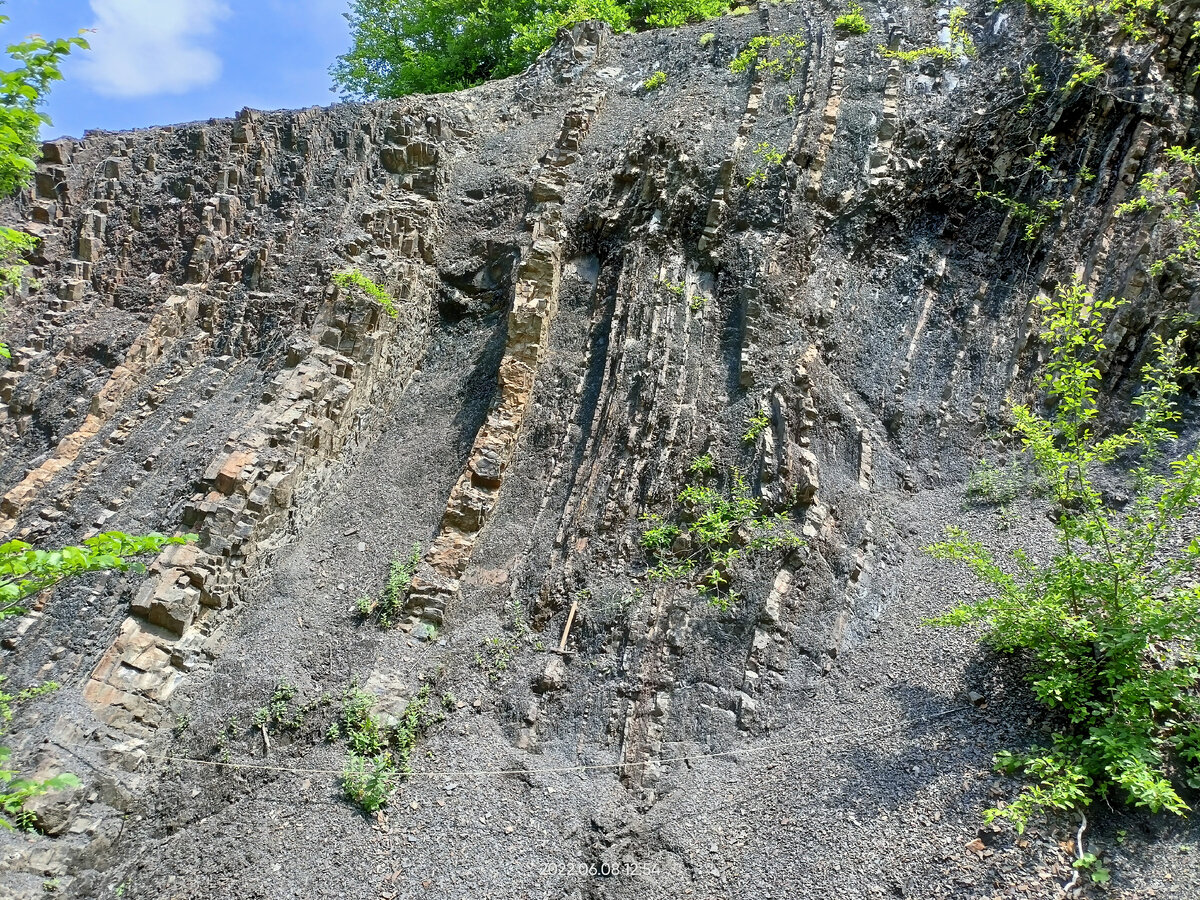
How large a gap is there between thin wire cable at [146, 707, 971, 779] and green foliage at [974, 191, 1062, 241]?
8.17 metres

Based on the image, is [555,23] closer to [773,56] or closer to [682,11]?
[682,11]

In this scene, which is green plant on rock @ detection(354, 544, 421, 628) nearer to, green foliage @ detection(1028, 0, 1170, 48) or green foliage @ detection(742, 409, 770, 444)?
green foliage @ detection(742, 409, 770, 444)

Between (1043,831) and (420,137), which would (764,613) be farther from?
(420,137)

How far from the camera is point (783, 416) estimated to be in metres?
10.6

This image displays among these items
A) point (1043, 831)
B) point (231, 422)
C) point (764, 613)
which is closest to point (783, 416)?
point (764, 613)

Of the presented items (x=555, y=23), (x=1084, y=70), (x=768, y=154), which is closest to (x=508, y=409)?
(x=768, y=154)

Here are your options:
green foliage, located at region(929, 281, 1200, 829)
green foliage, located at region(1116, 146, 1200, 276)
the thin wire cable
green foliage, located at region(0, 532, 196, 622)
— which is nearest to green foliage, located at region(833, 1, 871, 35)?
green foliage, located at region(1116, 146, 1200, 276)

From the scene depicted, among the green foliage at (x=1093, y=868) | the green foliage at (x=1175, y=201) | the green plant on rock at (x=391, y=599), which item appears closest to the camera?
the green foliage at (x=1093, y=868)

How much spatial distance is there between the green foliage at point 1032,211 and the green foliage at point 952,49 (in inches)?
156

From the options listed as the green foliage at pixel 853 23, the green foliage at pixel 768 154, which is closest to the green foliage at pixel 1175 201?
the green foliage at pixel 768 154

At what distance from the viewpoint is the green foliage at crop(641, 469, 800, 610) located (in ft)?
31.3

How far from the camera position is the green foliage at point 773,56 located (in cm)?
1587

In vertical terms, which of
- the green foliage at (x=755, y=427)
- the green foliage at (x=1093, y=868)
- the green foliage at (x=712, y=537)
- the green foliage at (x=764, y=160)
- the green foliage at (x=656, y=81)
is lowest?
the green foliage at (x=1093, y=868)

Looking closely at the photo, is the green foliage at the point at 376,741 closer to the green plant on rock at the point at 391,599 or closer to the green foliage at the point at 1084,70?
the green plant on rock at the point at 391,599
